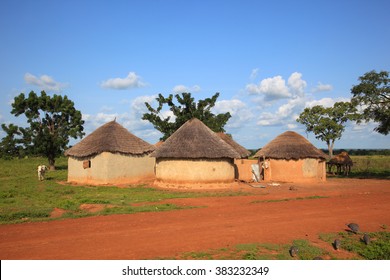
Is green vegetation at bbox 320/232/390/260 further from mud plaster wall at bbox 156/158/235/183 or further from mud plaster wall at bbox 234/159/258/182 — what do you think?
mud plaster wall at bbox 234/159/258/182

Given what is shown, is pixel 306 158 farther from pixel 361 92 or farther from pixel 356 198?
pixel 356 198

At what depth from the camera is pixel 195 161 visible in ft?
68.7

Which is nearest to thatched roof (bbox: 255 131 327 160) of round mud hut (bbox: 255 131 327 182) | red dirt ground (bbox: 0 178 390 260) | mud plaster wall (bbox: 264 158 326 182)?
round mud hut (bbox: 255 131 327 182)

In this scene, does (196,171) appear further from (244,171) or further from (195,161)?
(244,171)

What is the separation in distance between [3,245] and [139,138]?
750 inches

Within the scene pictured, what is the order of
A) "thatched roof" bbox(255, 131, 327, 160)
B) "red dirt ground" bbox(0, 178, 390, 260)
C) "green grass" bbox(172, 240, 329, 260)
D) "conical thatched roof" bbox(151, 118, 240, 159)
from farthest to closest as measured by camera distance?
"thatched roof" bbox(255, 131, 327, 160) < "conical thatched roof" bbox(151, 118, 240, 159) < "red dirt ground" bbox(0, 178, 390, 260) < "green grass" bbox(172, 240, 329, 260)

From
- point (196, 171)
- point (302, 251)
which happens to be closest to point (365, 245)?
point (302, 251)

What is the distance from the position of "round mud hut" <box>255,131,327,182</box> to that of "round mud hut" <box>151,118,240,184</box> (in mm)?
4882

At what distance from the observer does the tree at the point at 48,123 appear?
32.9 meters

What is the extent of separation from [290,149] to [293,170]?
1553 millimetres

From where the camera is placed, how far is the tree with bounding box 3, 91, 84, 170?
32.9m

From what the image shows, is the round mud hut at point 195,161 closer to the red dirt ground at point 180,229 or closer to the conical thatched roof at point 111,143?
the conical thatched roof at point 111,143

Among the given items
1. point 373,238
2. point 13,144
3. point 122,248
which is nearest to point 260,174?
point 373,238

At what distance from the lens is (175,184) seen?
21.2 m
